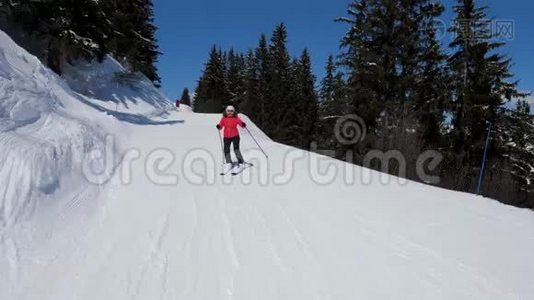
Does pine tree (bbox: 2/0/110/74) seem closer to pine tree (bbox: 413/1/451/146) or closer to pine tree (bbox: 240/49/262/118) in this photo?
pine tree (bbox: 413/1/451/146)

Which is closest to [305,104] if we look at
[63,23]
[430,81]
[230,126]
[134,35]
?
[134,35]

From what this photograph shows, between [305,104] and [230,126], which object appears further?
[305,104]

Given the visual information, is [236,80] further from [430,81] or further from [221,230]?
[221,230]

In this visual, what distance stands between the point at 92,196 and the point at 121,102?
18.4 metres

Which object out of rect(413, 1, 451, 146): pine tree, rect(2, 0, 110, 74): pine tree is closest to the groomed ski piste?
rect(2, 0, 110, 74): pine tree

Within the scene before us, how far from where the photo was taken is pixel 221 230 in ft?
20.3

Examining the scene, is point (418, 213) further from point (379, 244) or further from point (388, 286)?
point (388, 286)

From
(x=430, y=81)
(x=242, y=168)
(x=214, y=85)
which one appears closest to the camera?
(x=242, y=168)

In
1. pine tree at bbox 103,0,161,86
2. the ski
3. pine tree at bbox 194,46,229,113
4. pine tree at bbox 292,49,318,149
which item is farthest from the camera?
pine tree at bbox 194,46,229,113

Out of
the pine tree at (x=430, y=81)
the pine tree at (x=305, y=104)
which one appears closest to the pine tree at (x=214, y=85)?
the pine tree at (x=305, y=104)

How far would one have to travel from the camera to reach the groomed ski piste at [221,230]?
4.52m

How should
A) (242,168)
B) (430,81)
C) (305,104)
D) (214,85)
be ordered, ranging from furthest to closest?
(214,85)
(305,104)
(430,81)
(242,168)

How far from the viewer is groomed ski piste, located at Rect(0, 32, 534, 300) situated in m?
4.52

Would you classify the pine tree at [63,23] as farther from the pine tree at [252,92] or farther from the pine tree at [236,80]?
the pine tree at [236,80]
